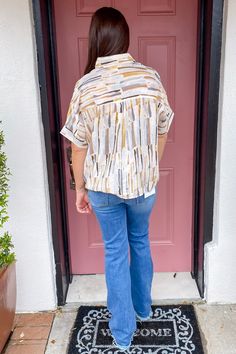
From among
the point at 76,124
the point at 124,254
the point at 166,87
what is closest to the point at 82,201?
the point at 124,254

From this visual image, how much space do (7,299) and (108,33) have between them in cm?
151

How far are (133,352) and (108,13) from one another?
1.78 meters

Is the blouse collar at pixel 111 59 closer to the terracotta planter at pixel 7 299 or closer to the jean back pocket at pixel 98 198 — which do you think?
the jean back pocket at pixel 98 198

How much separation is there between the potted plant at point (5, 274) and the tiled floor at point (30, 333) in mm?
87

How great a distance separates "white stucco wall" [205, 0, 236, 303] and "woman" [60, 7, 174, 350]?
0.45 meters

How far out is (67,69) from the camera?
8.08ft

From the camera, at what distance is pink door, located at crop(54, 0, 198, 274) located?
93.1 inches

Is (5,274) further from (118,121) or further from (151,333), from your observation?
(118,121)

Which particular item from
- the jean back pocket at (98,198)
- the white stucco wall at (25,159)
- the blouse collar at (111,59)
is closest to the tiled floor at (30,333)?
the white stucco wall at (25,159)

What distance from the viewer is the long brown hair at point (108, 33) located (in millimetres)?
1738

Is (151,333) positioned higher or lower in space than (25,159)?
lower

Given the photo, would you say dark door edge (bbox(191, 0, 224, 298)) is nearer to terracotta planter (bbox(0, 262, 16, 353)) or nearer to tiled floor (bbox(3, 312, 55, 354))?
tiled floor (bbox(3, 312, 55, 354))

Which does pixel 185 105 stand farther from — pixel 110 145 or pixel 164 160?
pixel 110 145

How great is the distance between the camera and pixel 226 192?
7.63ft
